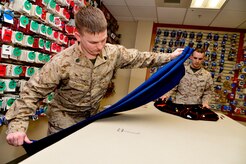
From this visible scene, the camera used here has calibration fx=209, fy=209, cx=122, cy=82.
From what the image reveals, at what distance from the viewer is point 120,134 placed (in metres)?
1.05

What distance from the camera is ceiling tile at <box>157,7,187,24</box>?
4.54 meters

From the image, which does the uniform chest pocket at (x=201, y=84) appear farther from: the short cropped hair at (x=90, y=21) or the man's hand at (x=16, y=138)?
the man's hand at (x=16, y=138)

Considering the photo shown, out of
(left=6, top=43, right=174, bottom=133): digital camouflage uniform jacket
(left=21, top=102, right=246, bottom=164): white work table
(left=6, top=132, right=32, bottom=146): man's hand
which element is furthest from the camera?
(left=6, top=43, right=174, bottom=133): digital camouflage uniform jacket

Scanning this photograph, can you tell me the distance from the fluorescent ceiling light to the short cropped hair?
3.19 m

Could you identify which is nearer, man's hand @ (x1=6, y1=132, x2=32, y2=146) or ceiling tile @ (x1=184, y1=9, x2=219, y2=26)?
man's hand @ (x1=6, y1=132, x2=32, y2=146)

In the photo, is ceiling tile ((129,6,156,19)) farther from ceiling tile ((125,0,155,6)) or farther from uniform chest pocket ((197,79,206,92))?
uniform chest pocket ((197,79,206,92))

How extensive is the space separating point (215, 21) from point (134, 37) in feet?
6.88

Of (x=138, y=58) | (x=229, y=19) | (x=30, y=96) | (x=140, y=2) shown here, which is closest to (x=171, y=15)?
(x=140, y=2)

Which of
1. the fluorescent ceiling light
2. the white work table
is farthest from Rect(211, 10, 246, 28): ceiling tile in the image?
the white work table

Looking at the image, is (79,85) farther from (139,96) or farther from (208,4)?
(208,4)

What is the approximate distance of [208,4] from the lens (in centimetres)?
398

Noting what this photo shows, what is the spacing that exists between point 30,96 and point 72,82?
0.30 meters

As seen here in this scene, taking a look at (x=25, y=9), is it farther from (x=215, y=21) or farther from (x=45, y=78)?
(x=215, y=21)

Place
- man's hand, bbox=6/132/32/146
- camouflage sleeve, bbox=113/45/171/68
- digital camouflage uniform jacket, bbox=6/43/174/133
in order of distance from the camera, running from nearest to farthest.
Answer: man's hand, bbox=6/132/32/146
digital camouflage uniform jacket, bbox=6/43/174/133
camouflage sleeve, bbox=113/45/171/68
